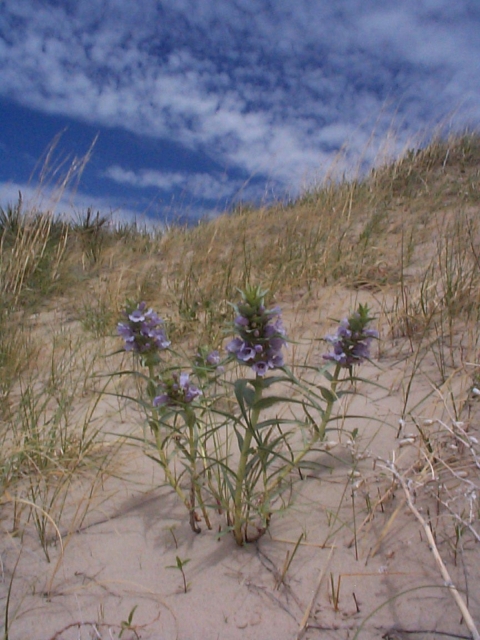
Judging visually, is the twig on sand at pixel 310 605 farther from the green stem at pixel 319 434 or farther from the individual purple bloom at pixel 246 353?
the individual purple bloom at pixel 246 353

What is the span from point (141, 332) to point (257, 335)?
1.94ft

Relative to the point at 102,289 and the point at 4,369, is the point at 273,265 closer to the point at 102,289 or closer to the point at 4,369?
the point at 102,289

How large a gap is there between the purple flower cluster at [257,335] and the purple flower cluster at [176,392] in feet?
1.22

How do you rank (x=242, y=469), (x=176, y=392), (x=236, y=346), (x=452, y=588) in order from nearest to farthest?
(x=452, y=588) → (x=236, y=346) → (x=242, y=469) → (x=176, y=392)

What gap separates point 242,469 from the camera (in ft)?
5.36

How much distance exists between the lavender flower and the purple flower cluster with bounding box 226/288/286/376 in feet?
1.14

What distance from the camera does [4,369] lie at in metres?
3.18

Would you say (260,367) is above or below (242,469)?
above

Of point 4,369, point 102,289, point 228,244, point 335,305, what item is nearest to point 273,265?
point 335,305

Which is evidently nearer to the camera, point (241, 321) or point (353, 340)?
point (241, 321)

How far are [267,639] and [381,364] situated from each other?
1842 millimetres

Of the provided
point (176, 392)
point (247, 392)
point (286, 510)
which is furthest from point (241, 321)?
point (286, 510)

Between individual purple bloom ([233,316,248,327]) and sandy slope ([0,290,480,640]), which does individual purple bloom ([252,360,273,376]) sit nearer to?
individual purple bloom ([233,316,248,327])

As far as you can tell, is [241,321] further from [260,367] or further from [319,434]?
[319,434]
